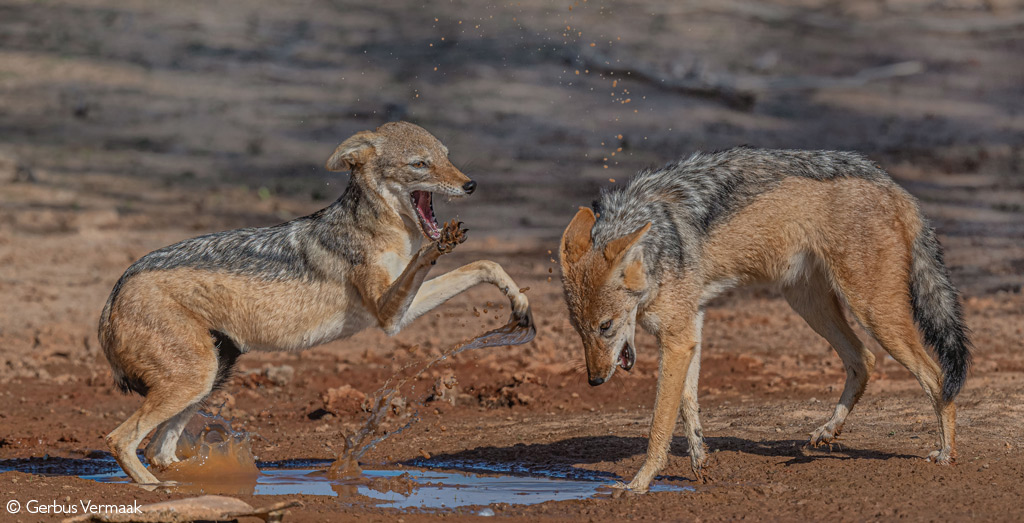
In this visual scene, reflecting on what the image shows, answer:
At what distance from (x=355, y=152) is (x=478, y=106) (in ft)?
39.8

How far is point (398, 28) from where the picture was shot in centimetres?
2331

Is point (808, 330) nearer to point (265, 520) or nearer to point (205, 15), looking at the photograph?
point (265, 520)

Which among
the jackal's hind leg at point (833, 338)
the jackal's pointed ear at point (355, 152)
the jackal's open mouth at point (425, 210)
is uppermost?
the jackal's pointed ear at point (355, 152)

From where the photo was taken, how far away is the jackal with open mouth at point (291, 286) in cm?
748

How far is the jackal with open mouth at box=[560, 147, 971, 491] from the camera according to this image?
7.14 m

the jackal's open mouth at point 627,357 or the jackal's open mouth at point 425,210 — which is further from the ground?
the jackal's open mouth at point 425,210

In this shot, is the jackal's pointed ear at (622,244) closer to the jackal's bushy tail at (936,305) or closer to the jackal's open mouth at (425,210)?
the jackal's open mouth at (425,210)

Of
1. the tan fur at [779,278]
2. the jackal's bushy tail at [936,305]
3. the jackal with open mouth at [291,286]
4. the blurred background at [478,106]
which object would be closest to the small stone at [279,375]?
the jackal with open mouth at [291,286]

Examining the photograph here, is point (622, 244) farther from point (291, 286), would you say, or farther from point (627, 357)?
point (291, 286)

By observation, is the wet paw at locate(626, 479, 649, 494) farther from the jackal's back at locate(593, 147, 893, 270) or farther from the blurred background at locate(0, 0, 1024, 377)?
the blurred background at locate(0, 0, 1024, 377)

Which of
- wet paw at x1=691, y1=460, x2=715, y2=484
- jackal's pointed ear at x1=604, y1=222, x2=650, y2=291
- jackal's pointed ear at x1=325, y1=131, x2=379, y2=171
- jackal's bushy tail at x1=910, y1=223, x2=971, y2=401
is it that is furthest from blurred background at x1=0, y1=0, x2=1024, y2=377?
jackal's pointed ear at x1=604, y1=222, x2=650, y2=291

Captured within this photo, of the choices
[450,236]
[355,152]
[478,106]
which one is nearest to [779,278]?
[450,236]

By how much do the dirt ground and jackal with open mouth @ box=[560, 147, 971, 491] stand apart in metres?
0.58

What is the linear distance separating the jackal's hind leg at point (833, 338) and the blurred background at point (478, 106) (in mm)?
5846
